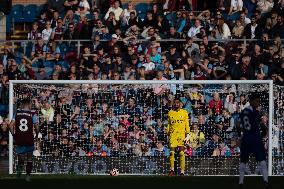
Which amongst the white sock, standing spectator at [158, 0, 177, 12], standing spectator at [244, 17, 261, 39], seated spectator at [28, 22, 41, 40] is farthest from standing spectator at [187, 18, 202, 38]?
the white sock

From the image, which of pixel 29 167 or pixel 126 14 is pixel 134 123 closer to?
pixel 29 167

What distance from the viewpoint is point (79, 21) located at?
24.4m

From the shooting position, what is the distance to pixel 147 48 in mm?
23203

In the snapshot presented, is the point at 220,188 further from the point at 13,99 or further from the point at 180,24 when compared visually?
the point at 180,24

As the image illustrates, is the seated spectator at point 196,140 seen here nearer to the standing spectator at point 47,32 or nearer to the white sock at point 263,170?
the white sock at point 263,170

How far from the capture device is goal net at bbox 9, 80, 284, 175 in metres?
20.7

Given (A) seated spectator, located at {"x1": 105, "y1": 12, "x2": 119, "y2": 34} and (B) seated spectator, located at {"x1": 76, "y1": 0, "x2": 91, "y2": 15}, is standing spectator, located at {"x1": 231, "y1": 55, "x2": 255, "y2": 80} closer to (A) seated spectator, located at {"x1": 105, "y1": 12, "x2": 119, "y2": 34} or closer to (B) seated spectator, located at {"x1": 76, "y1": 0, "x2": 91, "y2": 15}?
(A) seated spectator, located at {"x1": 105, "y1": 12, "x2": 119, "y2": 34}


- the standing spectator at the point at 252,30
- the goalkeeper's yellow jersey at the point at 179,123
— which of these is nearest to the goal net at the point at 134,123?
the goalkeeper's yellow jersey at the point at 179,123

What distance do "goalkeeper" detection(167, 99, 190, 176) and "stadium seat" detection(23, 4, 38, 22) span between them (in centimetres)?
656

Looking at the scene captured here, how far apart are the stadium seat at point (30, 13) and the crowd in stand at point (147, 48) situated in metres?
0.65

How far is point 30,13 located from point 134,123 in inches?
228

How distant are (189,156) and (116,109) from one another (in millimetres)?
1797

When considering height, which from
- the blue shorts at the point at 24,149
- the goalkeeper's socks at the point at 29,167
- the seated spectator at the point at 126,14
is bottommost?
the goalkeeper's socks at the point at 29,167

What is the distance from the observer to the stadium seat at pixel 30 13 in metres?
25.7
